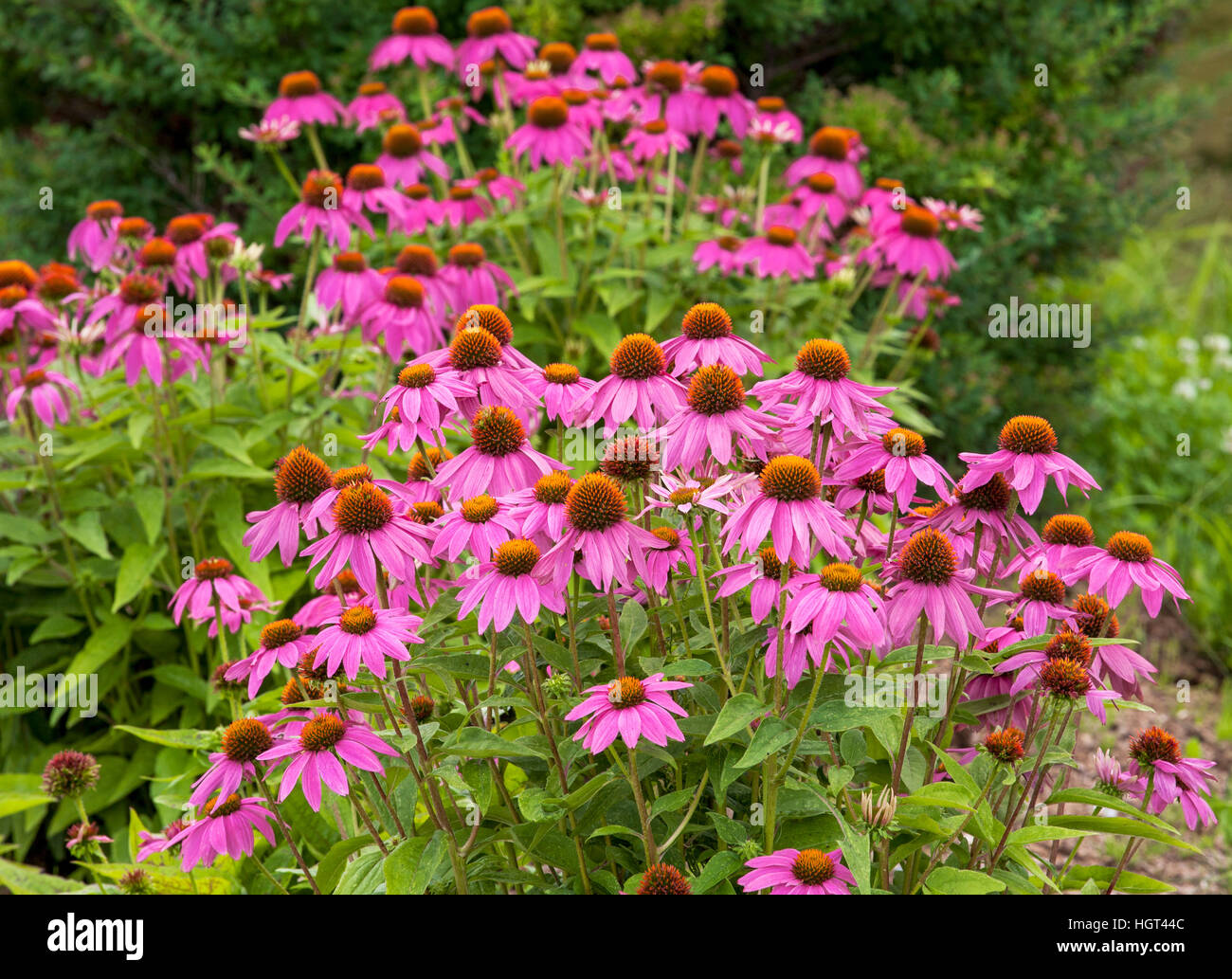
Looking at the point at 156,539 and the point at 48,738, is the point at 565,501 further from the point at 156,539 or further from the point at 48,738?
the point at 48,738

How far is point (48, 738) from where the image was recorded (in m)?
3.09

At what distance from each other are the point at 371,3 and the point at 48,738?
319cm

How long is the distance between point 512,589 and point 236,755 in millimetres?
512

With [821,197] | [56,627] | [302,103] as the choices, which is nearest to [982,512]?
[821,197]

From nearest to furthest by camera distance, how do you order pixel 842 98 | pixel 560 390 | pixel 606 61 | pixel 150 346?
1. pixel 560 390
2. pixel 150 346
3. pixel 606 61
4. pixel 842 98

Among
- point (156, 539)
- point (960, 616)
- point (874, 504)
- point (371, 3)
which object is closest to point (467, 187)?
point (156, 539)

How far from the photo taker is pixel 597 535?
4.79 feet

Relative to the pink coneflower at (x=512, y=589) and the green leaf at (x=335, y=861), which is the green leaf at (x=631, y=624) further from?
the green leaf at (x=335, y=861)

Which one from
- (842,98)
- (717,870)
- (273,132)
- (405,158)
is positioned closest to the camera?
(717,870)

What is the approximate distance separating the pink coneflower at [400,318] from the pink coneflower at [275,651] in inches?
41.2

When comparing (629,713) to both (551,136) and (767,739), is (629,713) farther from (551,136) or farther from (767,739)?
(551,136)

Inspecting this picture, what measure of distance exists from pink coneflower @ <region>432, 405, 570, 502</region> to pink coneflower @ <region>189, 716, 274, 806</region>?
17.3 inches

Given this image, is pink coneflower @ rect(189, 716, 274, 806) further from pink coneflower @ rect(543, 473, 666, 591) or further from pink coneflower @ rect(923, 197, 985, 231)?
pink coneflower @ rect(923, 197, 985, 231)
